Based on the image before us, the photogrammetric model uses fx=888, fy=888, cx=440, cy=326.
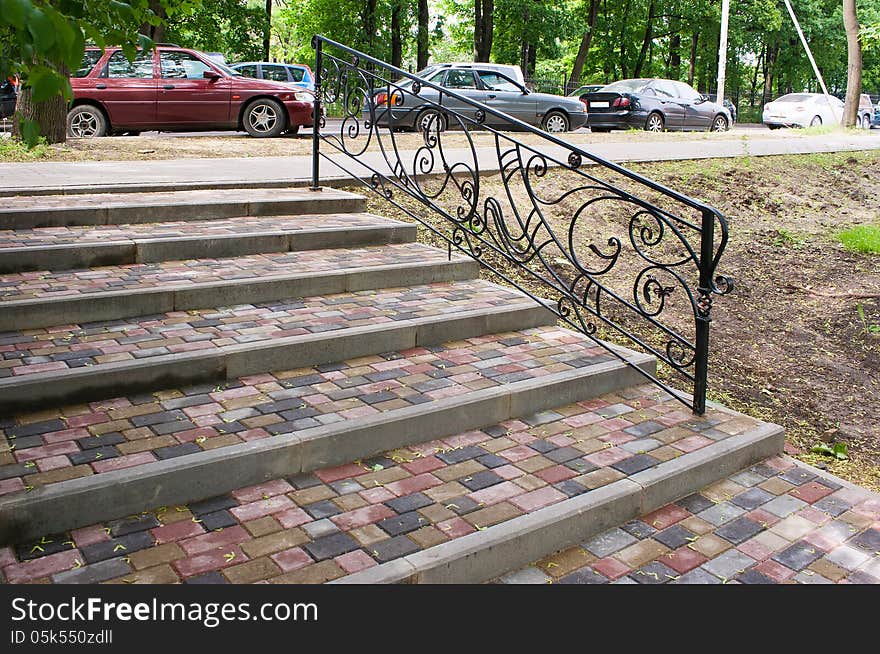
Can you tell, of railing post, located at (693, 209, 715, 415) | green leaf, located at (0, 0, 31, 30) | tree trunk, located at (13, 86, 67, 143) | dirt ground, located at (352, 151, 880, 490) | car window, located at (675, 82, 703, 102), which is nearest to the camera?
green leaf, located at (0, 0, 31, 30)

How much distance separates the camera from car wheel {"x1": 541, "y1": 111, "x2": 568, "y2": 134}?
19.0m

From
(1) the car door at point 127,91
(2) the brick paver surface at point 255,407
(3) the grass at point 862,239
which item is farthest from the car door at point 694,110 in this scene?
(2) the brick paver surface at point 255,407

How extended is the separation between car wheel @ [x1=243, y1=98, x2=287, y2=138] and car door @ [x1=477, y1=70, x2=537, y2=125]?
222 inches

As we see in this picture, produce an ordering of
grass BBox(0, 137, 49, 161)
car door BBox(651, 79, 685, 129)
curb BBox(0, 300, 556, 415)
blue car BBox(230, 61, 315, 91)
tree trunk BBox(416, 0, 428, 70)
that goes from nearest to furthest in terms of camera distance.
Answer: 1. curb BBox(0, 300, 556, 415)
2. grass BBox(0, 137, 49, 161)
3. blue car BBox(230, 61, 315, 91)
4. car door BBox(651, 79, 685, 129)
5. tree trunk BBox(416, 0, 428, 70)

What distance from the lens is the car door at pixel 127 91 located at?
1404cm

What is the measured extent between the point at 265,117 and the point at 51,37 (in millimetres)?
12939

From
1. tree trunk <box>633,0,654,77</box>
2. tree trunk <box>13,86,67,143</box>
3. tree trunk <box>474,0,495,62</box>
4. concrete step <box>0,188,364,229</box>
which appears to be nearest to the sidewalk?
concrete step <box>0,188,364,229</box>

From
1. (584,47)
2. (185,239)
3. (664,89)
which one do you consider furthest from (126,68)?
(584,47)

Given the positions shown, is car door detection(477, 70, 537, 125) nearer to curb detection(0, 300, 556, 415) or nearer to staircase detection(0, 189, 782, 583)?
staircase detection(0, 189, 782, 583)

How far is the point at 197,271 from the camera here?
5.74 m

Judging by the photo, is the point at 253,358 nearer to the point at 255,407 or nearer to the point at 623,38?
the point at 255,407

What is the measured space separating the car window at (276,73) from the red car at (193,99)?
6.33 m

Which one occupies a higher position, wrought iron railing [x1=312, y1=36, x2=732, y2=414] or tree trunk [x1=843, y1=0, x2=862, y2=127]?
tree trunk [x1=843, y1=0, x2=862, y2=127]

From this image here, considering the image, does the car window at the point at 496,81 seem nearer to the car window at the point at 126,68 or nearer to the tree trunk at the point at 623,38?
the car window at the point at 126,68
